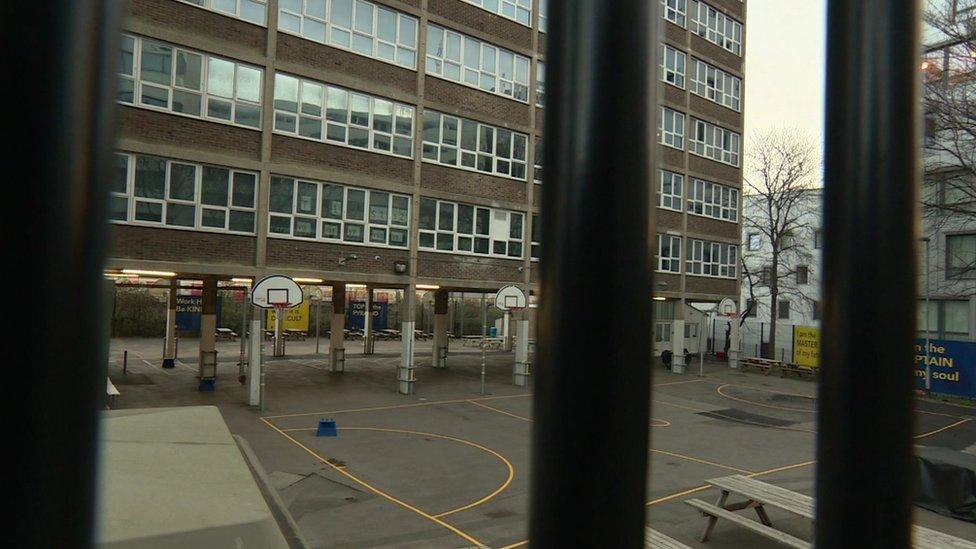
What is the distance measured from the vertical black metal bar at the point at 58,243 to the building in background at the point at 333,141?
14434 mm

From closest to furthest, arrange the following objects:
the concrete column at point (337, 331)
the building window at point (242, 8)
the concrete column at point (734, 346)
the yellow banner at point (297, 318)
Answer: the building window at point (242, 8) < the concrete column at point (337, 331) < the concrete column at point (734, 346) < the yellow banner at point (297, 318)

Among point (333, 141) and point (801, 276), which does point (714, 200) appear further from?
point (333, 141)

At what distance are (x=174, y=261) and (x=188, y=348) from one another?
74.3ft

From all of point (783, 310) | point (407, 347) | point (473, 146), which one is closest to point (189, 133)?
point (407, 347)

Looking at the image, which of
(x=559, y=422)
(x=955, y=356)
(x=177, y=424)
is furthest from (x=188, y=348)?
(x=559, y=422)

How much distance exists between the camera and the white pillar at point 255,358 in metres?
19.5

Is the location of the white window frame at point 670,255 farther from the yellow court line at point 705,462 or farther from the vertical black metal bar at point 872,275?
the vertical black metal bar at point 872,275

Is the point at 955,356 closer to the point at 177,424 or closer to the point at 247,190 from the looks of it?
the point at 247,190

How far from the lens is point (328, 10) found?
70.0 feet

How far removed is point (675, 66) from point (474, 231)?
15839 millimetres

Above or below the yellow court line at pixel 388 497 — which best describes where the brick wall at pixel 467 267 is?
above

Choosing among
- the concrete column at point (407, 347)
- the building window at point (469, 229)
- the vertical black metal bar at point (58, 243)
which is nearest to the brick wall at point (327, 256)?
the concrete column at point (407, 347)

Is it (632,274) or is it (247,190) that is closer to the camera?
(632,274)

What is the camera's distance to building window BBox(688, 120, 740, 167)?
3441 cm
